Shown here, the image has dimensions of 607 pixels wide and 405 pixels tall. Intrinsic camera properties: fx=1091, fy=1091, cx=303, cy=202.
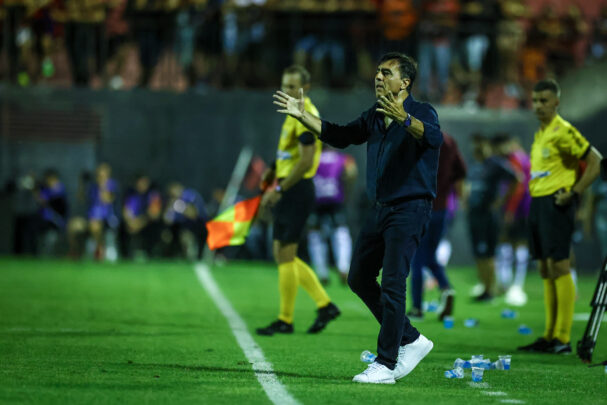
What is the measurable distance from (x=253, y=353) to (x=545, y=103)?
323 cm

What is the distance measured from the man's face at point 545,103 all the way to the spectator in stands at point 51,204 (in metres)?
13.2

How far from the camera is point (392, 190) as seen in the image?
275 inches

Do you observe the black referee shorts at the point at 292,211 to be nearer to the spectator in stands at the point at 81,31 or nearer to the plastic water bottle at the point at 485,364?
the plastic water bottle at the point at 485,364

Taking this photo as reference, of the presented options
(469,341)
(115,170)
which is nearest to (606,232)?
(469,341)

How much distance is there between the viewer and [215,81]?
74.1 ft

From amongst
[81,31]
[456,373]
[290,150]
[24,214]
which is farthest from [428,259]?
[81,31]

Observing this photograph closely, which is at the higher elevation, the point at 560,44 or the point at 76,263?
the point at 560,44

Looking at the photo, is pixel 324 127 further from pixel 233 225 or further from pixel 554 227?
pixel 233 225

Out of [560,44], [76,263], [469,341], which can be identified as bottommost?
[76,263]

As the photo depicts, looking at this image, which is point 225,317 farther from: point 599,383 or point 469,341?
point 599,383

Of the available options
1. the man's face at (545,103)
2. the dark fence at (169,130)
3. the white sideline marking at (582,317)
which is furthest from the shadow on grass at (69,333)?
the dark fence at (169,130)

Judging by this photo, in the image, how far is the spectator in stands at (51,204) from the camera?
20688 millimetres

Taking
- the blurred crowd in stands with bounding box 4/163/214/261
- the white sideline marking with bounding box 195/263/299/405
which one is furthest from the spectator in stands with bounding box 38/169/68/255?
the white sideline marking with bounding box 195/263/299/405

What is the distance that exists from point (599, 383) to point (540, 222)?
212 cm
